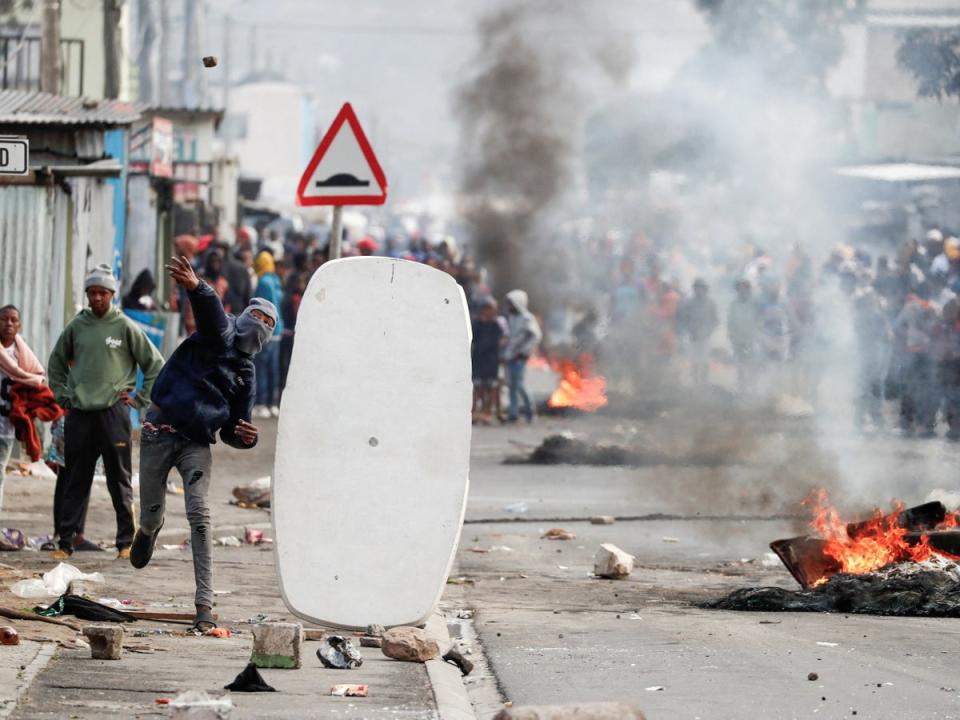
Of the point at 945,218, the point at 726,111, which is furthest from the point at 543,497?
the point at 726,111

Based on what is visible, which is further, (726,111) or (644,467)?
(726,111)

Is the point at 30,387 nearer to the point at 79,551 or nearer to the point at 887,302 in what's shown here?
the point at 79,551

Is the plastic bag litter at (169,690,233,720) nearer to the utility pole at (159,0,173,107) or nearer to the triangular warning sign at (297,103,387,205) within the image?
the triangular warning sign at (297,103,387,205)

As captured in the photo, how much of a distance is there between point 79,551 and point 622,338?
17123 millimetres

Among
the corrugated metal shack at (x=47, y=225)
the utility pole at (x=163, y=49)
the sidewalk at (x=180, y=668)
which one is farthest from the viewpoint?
the utility pole at (x=163, y=49)

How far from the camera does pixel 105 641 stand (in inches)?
306

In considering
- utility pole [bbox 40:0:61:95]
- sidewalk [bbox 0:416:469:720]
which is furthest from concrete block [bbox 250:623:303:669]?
utility pole [bbox 40:0:61:95]

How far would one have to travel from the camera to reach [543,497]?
53.9ft

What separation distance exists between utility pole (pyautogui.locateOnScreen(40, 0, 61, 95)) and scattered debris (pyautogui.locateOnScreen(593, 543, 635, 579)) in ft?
36.8

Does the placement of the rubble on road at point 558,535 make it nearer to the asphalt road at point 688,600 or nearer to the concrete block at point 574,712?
the asphalt road at point 688,600

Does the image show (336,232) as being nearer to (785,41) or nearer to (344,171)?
(344,171)

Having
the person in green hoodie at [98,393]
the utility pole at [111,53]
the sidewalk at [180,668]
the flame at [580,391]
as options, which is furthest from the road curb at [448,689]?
the flame at [580,391]

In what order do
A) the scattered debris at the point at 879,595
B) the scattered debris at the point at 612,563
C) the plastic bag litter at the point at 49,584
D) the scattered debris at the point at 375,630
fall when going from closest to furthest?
the scattered debris at the point at 375,630, the plastic bag litter at the point at 49,584, the scattered debris at the point at 879,595, the scattered debris at the point at 612,563

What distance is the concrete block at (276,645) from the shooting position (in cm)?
773
